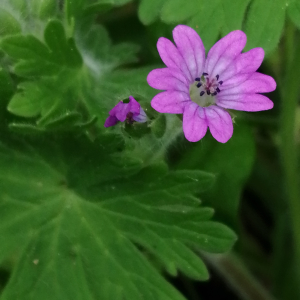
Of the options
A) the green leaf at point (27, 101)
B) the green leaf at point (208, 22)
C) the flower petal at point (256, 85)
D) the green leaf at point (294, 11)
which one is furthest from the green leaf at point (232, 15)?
the green leaf at point (27, 101)

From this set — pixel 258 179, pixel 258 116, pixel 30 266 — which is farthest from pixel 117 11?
pixel 30 266

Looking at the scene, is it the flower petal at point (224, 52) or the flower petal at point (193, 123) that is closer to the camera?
the flower petal at point (193, 123)

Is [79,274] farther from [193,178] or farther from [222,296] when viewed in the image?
[222,296]

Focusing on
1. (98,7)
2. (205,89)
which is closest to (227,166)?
(205,89)

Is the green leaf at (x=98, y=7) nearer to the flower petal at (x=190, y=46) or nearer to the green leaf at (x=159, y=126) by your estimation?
the flower petal at (x=190, y=46)

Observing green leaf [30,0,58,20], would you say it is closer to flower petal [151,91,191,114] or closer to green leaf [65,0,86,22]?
green leaf [65,0,86,22]

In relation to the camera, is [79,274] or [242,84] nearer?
[242,84]

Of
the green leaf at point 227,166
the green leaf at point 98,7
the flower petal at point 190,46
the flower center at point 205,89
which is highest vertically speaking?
the green leaf at point 98,7

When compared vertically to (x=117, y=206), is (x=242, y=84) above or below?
above
